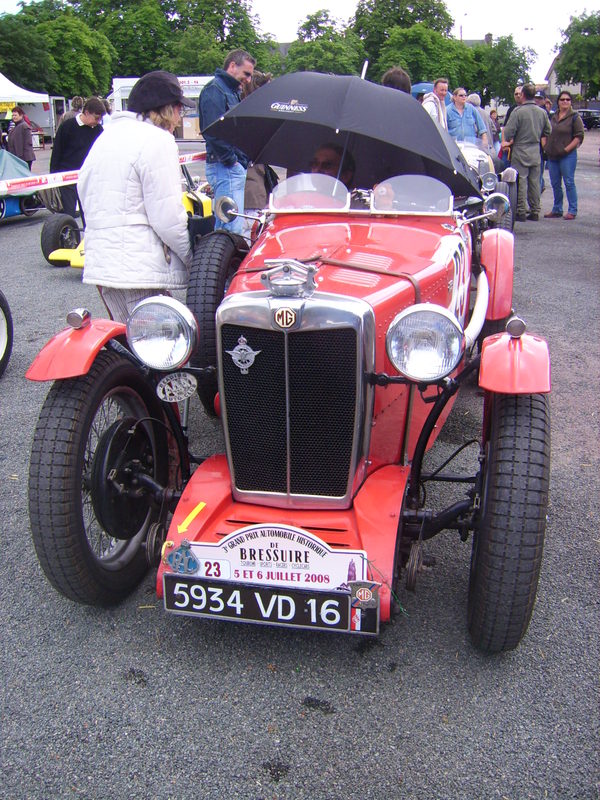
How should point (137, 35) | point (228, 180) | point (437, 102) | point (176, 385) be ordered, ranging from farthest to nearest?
point (137, 35)
point (437, 102)
point (228, 180)
point (176, 385)

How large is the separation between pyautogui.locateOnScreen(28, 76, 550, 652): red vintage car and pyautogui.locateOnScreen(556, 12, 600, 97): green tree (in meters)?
61.8

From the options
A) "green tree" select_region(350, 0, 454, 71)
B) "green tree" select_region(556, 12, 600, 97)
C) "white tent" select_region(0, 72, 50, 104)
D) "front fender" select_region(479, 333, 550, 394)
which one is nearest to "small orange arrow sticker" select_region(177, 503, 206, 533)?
"front fender" select_region(479, 333, 550, 394)

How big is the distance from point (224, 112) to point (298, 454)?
396 centimetres

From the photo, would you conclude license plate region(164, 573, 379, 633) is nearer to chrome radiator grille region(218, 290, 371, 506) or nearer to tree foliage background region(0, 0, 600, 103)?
chrome radiator grille region(218, 290, 371, 506)

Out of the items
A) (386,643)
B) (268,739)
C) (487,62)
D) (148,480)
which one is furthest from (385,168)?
(487,62)

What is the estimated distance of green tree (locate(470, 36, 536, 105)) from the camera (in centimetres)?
5997

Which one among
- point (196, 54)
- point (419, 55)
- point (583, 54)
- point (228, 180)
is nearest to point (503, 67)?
point (583, 54)

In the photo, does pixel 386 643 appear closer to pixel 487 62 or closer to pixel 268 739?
pixel 268 739

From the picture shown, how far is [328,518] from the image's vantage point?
262 centimetres

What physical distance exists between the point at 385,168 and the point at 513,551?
2403 millimetres

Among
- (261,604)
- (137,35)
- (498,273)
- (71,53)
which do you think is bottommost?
(261,604)

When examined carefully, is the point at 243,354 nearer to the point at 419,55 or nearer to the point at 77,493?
the point at 77,493

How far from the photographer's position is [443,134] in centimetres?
366

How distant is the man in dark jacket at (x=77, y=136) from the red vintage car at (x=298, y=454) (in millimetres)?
6283
